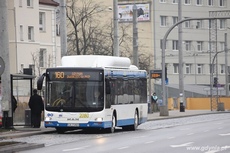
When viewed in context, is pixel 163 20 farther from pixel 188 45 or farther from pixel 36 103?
pixel 36 103

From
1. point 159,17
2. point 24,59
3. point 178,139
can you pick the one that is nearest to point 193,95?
point 159,17

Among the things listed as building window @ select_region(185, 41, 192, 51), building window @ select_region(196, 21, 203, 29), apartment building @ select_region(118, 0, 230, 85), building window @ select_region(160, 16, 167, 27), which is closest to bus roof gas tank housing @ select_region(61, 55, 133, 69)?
apartment building @ select_region(118, 0, 230, 85)

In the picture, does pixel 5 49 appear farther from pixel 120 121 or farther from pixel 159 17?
pixel 159 17

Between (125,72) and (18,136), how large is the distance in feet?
20.7

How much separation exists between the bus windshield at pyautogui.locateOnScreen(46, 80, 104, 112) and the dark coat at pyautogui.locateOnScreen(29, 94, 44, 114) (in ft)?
7.78

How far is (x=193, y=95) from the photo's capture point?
9694 cm

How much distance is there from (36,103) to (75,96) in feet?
10.4

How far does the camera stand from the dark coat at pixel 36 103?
35281 mm

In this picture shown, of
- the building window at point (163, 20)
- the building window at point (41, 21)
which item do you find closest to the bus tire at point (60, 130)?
the building window at point (41, 21)

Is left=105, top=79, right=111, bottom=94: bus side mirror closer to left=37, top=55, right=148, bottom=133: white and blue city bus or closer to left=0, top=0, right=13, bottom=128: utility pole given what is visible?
left=37, top=55, right=148, bottom=133: white and blue city bus

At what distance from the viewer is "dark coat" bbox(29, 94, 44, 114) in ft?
116

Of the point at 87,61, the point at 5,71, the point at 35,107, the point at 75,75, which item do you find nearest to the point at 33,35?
the point at 35,107

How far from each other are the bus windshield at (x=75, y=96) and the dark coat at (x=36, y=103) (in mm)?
2370

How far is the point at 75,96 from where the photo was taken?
32781 millimetres
